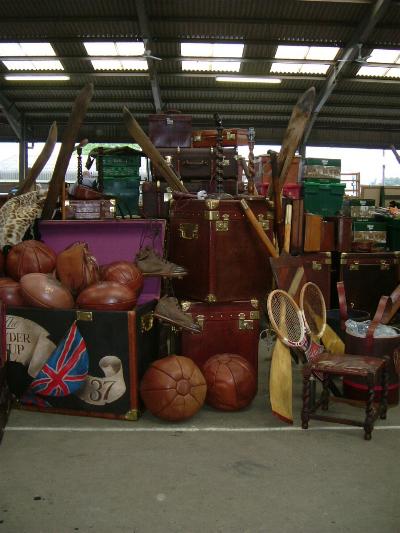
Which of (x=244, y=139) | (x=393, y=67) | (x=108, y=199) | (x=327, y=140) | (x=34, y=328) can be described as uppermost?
(x=393, y=67)

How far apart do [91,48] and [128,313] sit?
27.6ft

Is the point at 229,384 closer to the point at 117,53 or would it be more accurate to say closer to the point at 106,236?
the point at 106,236

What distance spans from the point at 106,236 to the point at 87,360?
1.73 meters

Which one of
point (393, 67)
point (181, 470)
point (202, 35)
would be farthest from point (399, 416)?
point (393, 67)

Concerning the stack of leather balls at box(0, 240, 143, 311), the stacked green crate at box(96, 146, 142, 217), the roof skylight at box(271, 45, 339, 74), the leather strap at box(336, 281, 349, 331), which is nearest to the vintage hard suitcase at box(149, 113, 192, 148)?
the stacked green crate at box(96, 146, 142, 217)

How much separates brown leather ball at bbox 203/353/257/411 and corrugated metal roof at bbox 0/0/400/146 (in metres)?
7.38

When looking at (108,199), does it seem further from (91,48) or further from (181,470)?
(91,48)

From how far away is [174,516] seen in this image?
2.33m

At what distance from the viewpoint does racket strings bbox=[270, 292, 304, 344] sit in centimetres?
350

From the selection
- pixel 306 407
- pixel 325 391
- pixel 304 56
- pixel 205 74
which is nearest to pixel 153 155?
pixel 325 391

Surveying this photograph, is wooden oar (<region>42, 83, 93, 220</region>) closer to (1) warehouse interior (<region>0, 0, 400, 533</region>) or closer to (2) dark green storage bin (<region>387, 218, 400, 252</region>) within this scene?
(1) warehouse interior (<region>0, 0, 400, 533</region>)

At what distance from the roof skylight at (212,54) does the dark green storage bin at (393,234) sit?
522 centimetres

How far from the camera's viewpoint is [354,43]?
9609 millimetres

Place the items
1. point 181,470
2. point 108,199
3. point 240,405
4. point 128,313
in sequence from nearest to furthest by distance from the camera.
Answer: point 181,470, point 128,313, point 240,405, point 108,199
